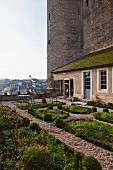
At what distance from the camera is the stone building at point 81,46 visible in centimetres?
1833

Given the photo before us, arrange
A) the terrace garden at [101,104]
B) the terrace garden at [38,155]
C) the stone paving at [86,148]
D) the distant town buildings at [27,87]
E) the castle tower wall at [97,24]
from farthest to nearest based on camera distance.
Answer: the distant town buildings at [27,87] < the castle tower wall at [97,24] < the terrace garden at [101,104] < the stone paving at [86,148] < the terrace garden at [38,155]

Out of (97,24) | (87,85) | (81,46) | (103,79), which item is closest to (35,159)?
(103,79)

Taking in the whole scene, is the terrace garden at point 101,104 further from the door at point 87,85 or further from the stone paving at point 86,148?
the stone paving at point 86,148

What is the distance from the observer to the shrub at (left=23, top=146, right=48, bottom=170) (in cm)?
507

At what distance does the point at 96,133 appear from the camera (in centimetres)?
836

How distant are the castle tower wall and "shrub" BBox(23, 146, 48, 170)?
21122 mm

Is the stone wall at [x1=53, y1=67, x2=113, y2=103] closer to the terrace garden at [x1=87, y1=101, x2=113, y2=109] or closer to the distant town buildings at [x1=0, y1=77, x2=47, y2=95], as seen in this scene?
the terrace garden at [x1=87, y1=101, x2=113, y2=109]

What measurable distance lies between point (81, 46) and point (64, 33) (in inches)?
138

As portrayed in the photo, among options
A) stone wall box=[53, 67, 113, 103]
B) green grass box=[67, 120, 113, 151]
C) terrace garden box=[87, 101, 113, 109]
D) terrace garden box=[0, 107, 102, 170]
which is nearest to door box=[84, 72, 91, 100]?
stone wall box=[53, 67, 113, 103]

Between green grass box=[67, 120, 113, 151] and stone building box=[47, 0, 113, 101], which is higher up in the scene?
stone building box=[47, 0, 113, 101]

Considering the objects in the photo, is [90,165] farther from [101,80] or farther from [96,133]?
[101,80]

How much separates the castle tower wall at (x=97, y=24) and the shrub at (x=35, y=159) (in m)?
21.1

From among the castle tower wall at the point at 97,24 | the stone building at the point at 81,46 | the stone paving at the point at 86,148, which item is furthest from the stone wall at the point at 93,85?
the stone paving at the point at 86,148

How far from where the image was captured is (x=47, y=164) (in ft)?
17.2
